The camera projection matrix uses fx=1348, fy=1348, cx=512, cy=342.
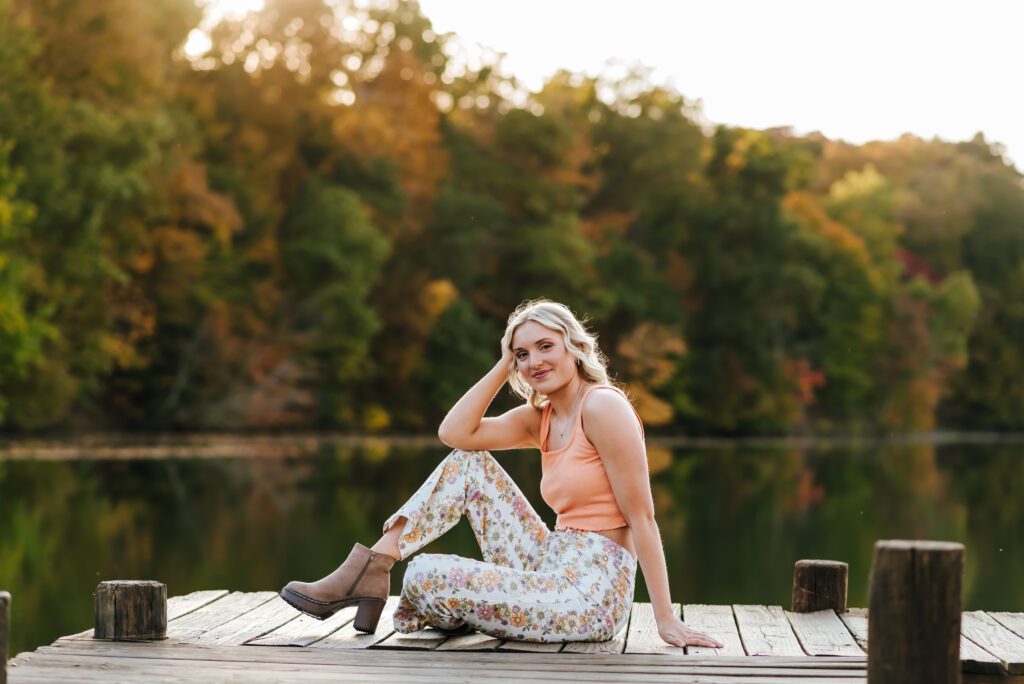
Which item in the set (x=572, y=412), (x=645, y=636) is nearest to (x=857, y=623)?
(x=645, y=636)

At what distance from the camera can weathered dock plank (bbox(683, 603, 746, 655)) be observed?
3533mm

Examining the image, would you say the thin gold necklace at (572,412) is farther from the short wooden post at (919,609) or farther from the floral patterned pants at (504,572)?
the short wooden post at (919,609)

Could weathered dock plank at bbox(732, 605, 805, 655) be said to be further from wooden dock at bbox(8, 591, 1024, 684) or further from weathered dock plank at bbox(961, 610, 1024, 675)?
weathered dock plank at bbox(961, 610, 1024, 675)

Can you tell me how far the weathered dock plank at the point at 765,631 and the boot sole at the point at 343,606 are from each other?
39.6 inches

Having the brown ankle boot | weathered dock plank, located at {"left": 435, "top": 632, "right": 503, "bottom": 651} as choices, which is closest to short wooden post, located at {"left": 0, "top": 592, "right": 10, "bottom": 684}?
the brown ankle boot

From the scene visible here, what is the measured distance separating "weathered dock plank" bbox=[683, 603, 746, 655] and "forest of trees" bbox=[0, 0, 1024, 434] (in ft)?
45.4

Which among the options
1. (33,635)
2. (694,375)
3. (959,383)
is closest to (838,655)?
(33,635)

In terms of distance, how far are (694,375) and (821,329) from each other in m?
4.57

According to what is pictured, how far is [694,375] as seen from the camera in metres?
32.1

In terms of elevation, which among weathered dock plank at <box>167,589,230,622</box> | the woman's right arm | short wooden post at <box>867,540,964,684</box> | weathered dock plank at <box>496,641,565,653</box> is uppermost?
the woman's right arm

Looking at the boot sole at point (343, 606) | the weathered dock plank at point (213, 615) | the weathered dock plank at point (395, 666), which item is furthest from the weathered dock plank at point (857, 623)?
the weathered dock plank at point (213, 615)

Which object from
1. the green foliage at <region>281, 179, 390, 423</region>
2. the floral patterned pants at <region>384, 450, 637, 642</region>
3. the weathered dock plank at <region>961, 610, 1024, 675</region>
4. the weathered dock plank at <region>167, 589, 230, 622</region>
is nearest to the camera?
the weathered dock plank at <region>961, 610, 1024, 675</region>

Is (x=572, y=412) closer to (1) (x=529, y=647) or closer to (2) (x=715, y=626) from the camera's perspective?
(1) (x=529, y=647)

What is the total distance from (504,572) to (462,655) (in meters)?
0.25
